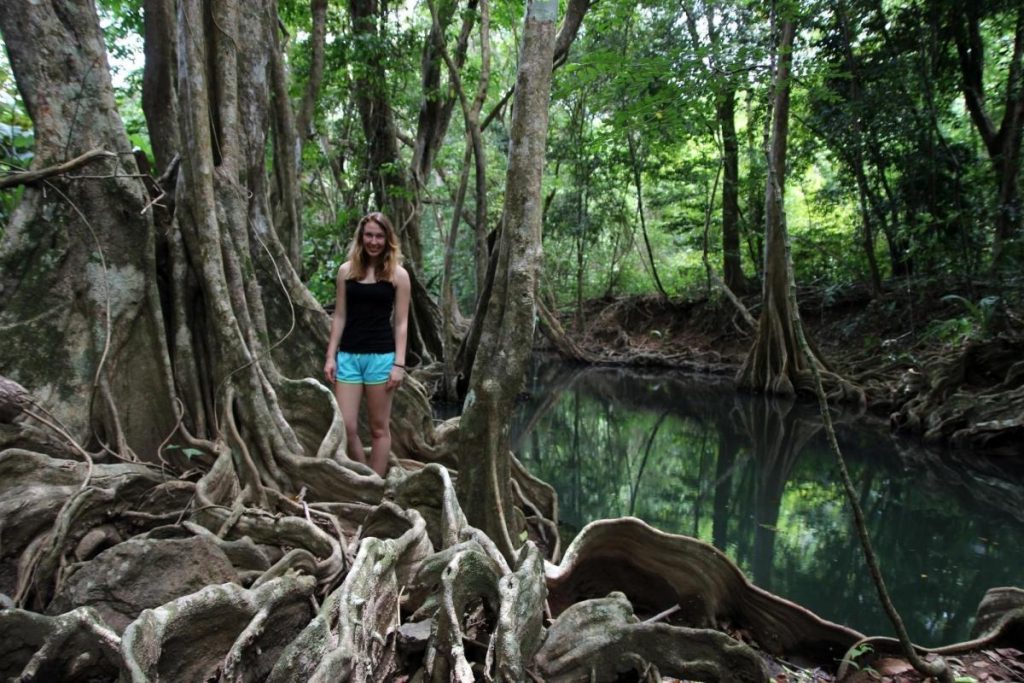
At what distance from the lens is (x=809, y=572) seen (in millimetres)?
4766

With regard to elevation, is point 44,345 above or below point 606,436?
above

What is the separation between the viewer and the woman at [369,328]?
3682mm

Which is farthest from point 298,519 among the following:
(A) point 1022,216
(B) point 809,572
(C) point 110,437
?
(A) point 1022,216

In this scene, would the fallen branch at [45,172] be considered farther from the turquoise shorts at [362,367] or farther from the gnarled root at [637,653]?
the gnarled root at [637,653]

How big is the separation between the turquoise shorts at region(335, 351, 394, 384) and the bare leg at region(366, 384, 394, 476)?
56 mm

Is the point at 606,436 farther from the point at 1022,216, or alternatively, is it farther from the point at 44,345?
the point at 44,345

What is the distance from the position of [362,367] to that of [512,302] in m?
1.18

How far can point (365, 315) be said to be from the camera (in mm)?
3703

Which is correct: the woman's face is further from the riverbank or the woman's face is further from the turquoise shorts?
the riverbank

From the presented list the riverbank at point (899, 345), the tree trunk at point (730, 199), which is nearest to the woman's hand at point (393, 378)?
the riverbank at point (899, 345)

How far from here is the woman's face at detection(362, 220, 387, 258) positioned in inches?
141

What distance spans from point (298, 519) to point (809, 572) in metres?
3.82

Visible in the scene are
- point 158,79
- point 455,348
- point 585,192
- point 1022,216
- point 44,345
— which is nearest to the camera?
point 44,345

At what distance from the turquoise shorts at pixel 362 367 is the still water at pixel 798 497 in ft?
6.45
